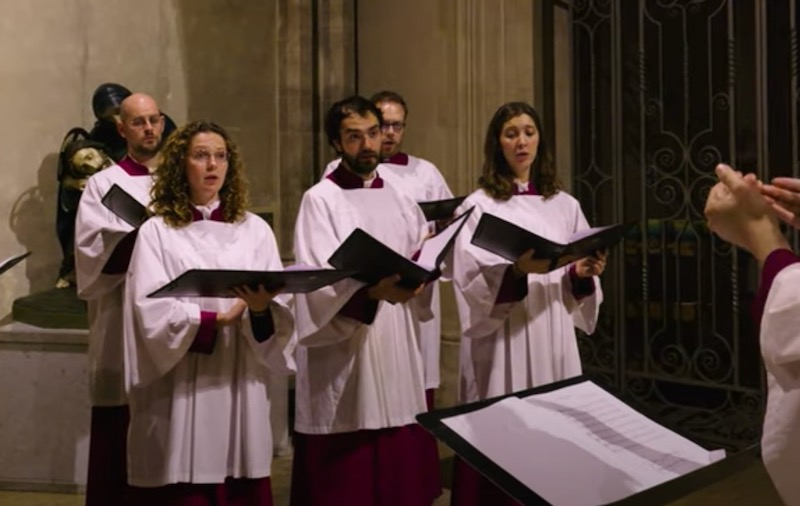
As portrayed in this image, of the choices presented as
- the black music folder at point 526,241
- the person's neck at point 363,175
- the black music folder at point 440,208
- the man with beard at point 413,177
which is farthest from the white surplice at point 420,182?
the black music folder at point 526,241

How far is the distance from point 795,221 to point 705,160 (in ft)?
14.5

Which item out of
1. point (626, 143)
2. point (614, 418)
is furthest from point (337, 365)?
point (626, 143)

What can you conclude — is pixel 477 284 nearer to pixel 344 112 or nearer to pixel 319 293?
pixel 319 293

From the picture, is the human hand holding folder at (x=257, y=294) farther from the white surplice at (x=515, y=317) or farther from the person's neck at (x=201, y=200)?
the white surplice at (x=515, y=317)

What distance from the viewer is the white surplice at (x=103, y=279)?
4.39m

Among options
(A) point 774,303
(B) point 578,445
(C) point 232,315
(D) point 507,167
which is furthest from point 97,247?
(A) point 774,303

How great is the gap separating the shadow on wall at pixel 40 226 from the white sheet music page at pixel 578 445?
462cm

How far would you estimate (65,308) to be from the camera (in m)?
5.55

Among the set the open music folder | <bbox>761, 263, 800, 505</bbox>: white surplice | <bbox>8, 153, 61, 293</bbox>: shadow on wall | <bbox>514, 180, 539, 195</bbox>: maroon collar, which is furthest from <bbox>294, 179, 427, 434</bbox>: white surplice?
<bbox>8, 153, 61, 293</bbox>: shadow on wall

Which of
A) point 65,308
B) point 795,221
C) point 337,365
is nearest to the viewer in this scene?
point 795,221

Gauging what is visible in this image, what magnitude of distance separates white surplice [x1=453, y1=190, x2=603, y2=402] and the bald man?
213 cm

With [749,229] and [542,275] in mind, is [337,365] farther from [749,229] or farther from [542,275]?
[749,229]

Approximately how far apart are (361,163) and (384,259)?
2.25 ft

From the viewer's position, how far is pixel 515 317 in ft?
13.4
